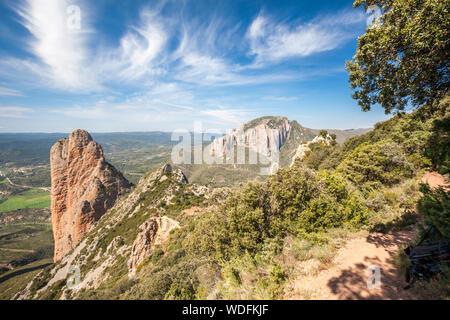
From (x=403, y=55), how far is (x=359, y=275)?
801cm

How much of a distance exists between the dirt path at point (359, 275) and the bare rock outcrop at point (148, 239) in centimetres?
2361

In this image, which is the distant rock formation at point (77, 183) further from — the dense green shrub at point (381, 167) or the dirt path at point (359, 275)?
the dense green shrub at point (381, 167)

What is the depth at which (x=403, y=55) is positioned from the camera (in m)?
6.47

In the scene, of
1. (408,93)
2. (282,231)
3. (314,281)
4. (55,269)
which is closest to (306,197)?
(282,231)

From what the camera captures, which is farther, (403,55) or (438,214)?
(403,55)

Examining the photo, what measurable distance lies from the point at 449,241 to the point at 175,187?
49.1m

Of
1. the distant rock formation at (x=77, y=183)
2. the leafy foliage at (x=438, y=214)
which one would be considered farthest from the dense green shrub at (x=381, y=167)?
the distant rock formation at (x=77, y=183)

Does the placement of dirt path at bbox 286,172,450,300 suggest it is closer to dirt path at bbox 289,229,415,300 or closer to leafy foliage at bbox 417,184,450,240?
dirt path at bbox 289,229,415,300

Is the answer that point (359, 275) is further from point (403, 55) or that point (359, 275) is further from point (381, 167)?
point (381, 167)

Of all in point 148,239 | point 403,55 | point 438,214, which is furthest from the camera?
point 148,239

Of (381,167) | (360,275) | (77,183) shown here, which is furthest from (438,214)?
(77,183)

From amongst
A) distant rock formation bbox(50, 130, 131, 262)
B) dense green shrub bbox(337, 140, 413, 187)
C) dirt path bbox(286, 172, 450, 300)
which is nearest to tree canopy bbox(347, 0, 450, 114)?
dirt path bbox(286, 172, 450, 300)
